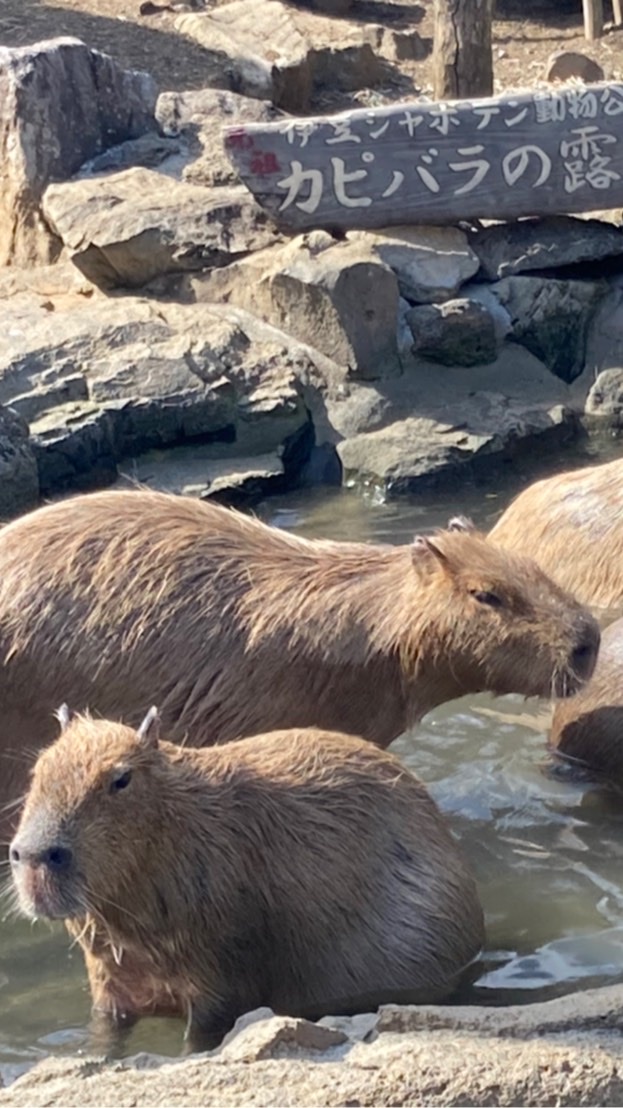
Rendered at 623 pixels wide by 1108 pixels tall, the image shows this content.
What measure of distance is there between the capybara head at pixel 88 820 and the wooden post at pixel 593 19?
10.8m

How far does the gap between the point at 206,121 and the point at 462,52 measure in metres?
2.04

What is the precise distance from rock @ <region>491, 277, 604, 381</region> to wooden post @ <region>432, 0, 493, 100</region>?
2664 millimetres

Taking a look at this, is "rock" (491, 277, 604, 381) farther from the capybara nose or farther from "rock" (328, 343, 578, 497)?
the capybara nose

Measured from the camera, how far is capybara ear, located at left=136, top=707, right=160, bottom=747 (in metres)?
3.68

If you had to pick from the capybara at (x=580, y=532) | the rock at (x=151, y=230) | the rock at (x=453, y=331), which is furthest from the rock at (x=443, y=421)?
the capybara at (x=580, y=532)

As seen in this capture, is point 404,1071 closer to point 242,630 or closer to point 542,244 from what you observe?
point 242,630

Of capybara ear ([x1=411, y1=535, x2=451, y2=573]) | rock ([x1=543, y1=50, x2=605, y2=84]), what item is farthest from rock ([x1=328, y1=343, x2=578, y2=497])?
rock ([x1=543, y1=50, x2=605, y2=84])

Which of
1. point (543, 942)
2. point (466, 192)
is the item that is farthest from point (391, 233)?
point (543, 942)

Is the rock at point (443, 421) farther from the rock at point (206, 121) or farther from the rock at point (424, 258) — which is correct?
the rock at point (206, 121)

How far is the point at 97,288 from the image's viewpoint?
8.45m

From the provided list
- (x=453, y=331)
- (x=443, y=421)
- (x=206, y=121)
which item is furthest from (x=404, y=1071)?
(x=206, y=121)

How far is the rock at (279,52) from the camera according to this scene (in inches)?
454

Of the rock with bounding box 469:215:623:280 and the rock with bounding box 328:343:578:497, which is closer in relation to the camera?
the rock with bounding box 328:343:578:497

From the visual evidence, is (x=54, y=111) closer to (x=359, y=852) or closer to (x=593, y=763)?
(x=593, y=763)
